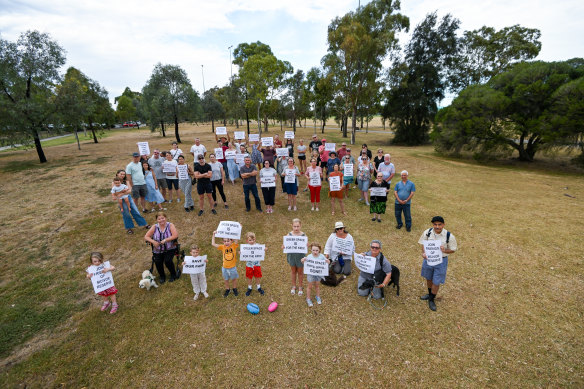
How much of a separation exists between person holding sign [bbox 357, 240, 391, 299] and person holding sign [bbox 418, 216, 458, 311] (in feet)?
2.67

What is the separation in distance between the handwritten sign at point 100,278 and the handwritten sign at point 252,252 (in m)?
2.86

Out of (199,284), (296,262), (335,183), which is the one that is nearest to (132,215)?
(199,284)

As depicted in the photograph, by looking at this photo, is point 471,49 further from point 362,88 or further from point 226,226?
point 226,226

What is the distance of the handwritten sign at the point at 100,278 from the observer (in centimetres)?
519

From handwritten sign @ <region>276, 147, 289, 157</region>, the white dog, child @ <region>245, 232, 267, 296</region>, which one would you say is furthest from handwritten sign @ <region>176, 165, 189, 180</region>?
child @ <region>245, 232, 267, 296</region>

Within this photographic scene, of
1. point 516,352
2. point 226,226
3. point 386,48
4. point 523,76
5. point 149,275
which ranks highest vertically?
point 386,48

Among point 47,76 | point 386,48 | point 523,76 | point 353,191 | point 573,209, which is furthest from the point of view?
point 386,48

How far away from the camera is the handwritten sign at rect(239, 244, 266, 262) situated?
545cm

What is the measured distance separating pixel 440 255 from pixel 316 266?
261 centimetres

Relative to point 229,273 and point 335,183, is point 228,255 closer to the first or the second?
point 229,273

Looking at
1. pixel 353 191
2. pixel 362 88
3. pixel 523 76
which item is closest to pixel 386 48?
pixel 362 88

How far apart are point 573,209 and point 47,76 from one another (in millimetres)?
35255

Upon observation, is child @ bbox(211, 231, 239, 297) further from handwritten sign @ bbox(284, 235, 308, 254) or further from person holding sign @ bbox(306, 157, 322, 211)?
person holding sign @ bbox(306, 157, 322, 211)

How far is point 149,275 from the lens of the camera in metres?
6.34
